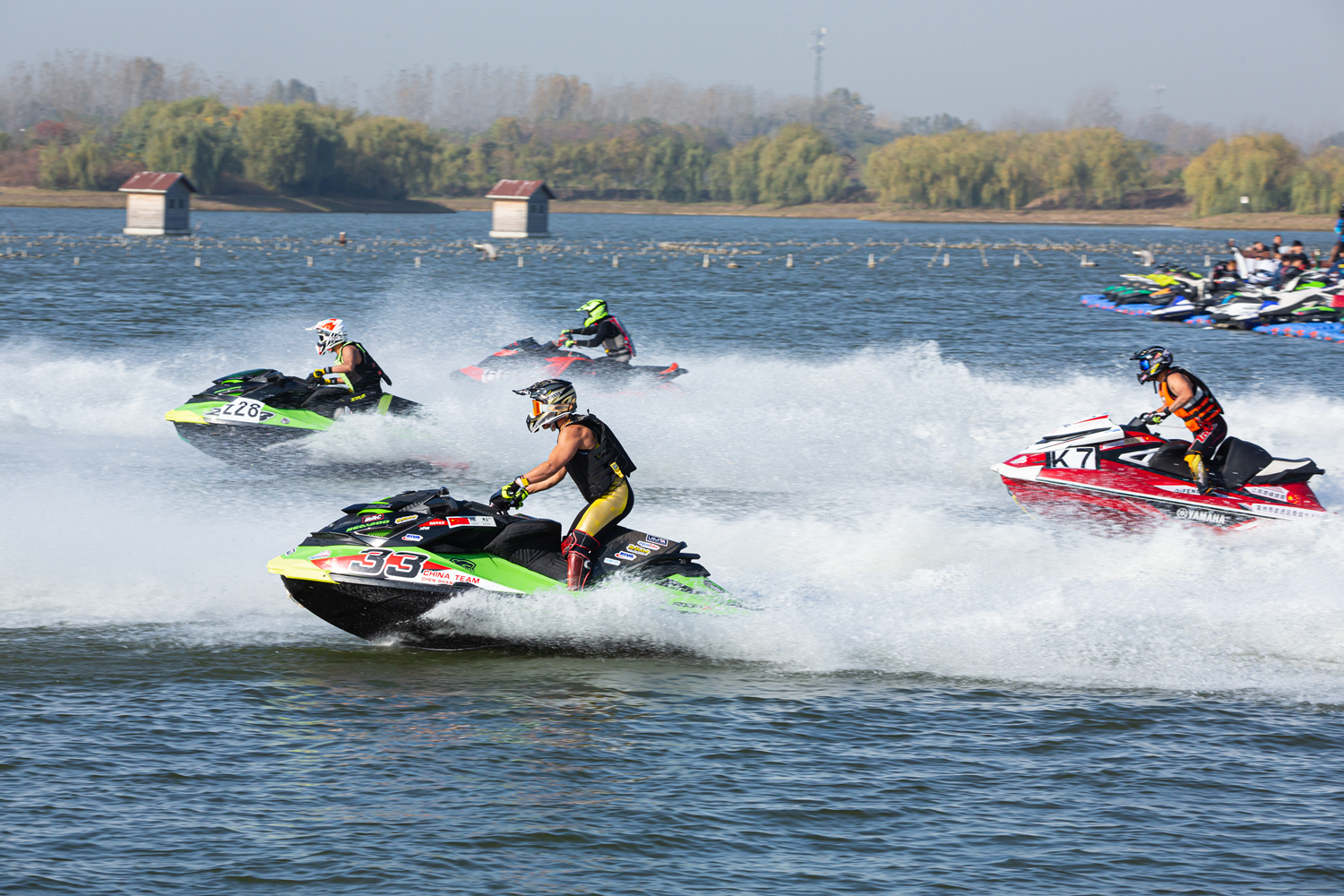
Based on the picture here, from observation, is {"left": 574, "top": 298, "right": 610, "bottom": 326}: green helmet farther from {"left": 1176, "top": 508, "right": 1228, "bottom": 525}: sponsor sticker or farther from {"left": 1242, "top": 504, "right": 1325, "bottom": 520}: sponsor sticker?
{"left": 1242, "top": 504, "right": 1325, "bottom": 520}: sponsor sticker

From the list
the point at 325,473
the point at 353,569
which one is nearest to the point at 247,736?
the point at 353,569

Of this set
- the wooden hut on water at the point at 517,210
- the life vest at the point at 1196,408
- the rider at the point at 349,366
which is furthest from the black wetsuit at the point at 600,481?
the wooden hut on water at the point at 517,210

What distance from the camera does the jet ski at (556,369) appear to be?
2259cm

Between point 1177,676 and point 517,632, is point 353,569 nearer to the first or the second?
point 517,632

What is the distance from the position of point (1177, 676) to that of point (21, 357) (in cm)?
2399

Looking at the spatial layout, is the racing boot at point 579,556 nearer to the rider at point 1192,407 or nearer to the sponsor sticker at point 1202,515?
the rider at point 1192,407

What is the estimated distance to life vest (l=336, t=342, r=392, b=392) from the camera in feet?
59.5

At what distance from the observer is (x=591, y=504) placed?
10.5 m

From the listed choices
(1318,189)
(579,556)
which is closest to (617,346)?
(579,556)

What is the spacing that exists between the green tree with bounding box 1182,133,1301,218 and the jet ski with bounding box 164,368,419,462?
178m

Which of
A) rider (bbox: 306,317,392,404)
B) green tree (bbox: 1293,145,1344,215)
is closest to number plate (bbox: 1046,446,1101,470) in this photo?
rider (bbox: 306,317,392,404)

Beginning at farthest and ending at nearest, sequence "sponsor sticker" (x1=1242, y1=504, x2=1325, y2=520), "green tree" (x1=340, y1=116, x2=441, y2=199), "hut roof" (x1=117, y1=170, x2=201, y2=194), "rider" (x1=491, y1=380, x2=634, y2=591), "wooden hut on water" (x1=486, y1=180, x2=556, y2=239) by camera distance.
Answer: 1. "green tree" (x1=340, y1=116, x2=441, y2=199)
2. "wooden hut on water" (x1=486, y1=180, x2=556, y2=239)
3. "hut roof" (x1=117, y1=170, x2=201, y2=194)
4. "sponsor sticker" (x1=1242, y1=504, x2=1325, y2=520)
5. "rider" (x1=491, y1=380, x2=634, y2=591)

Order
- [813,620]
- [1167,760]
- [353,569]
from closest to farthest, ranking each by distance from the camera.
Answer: [1167,760]
[353,569]
[813,620]

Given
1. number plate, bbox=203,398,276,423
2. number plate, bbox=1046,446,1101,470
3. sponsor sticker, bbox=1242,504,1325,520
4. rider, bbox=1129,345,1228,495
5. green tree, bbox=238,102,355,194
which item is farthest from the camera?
green tree, bbox=238,102,355,194
